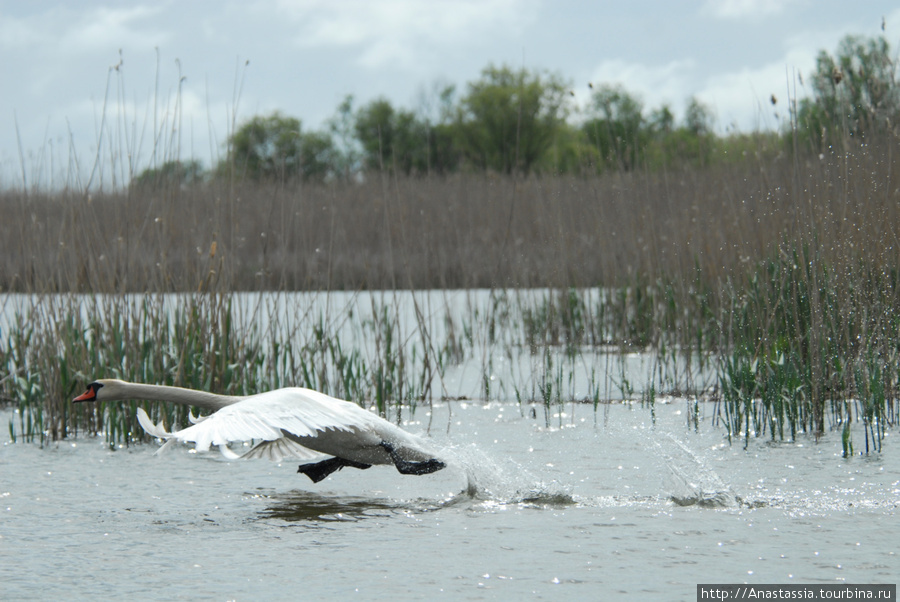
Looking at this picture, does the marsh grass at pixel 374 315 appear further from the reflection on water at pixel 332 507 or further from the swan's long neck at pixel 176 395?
the reflection on water at pixel 332 507

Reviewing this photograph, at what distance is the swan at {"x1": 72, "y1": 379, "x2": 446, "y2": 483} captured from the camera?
4.09 m

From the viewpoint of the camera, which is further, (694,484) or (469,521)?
(694,484)

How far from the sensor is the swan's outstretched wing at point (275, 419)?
3.88 metres

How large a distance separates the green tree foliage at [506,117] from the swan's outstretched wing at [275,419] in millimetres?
44227

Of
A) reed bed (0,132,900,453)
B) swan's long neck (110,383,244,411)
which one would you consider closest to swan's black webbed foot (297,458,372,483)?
swan's long neck (110,383,244,411)

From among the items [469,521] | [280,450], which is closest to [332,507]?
[469,521]

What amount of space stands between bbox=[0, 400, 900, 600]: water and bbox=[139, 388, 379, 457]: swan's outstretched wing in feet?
1.29

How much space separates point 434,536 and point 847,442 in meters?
2.40

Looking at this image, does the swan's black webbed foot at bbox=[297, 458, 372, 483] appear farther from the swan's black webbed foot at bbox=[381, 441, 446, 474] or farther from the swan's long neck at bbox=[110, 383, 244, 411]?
the swan's long neck at bbox=[110, 383, 244, 411]

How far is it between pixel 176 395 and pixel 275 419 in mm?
966

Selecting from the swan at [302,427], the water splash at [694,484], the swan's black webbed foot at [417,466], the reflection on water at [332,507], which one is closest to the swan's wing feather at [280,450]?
the swan at [302,427]

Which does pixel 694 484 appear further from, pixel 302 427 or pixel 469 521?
pixel 302 427

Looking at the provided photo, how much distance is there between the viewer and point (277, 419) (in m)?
4.21

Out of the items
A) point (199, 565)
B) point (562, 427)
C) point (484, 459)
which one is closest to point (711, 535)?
point (484, 459)
